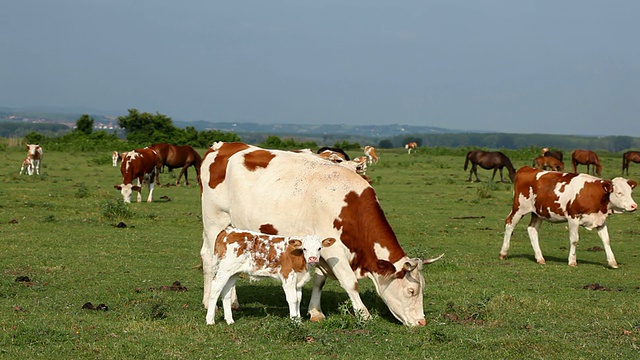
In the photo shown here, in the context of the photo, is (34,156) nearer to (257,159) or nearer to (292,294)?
(257,159)

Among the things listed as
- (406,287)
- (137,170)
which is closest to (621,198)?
(406,287)

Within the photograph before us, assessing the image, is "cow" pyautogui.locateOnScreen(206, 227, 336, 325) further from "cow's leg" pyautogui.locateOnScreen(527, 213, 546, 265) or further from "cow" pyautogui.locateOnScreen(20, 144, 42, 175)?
"cow" pyautogui.locateOnScreen(20, 144, 42, 175)

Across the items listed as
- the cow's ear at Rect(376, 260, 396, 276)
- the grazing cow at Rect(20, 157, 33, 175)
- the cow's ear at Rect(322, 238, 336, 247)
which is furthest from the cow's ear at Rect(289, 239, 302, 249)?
the grazing cow at Rect(20, 157, 33, 175)

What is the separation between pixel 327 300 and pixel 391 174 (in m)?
33.0

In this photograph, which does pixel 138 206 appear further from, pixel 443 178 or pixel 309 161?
pixel 443 178

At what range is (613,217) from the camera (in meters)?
26.1

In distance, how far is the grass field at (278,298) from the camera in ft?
28.1

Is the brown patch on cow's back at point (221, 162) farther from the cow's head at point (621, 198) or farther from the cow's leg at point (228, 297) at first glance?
the cow's head at point (621, 198)

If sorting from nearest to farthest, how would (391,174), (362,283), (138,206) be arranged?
1. (362,283)
2. (138,206)
3. (391,174)

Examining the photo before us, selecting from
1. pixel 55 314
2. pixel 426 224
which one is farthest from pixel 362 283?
pixel 426 224

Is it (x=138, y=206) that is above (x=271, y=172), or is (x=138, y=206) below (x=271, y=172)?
below

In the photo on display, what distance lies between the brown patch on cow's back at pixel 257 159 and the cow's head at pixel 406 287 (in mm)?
2474

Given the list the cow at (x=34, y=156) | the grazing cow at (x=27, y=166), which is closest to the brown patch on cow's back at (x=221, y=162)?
the grazing cow at (x=27, y=166)

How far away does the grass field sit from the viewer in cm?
855
